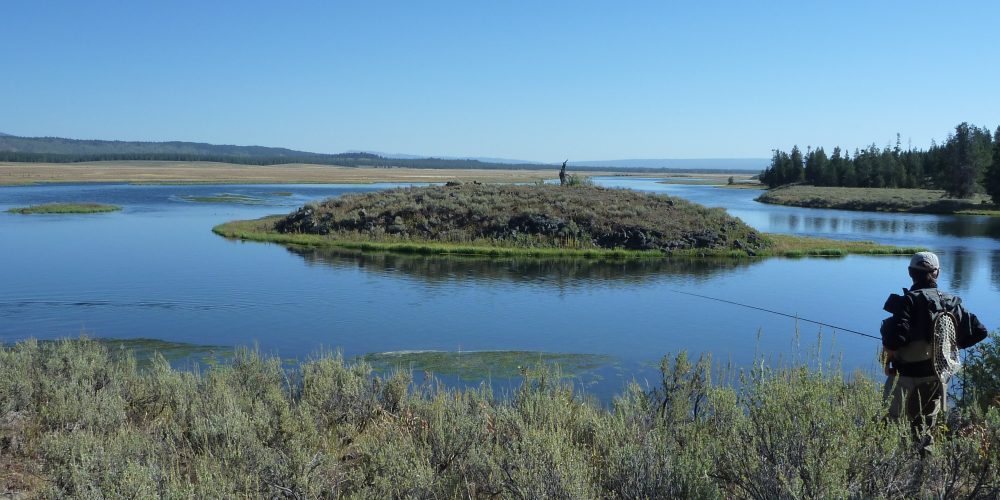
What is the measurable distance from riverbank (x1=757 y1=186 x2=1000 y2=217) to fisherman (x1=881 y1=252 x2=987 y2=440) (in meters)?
76.4

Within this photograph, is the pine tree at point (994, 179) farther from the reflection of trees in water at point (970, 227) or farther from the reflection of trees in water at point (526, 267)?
the reflection of trees in water at point (526, 267)

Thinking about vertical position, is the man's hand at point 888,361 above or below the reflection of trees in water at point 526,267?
above

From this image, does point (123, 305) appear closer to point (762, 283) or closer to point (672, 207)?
point (762, 283)

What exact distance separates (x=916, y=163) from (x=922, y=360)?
119582mm

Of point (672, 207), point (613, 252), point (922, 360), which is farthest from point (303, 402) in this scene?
point (672, 207)

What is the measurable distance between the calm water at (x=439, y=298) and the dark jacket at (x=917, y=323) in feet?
8.83

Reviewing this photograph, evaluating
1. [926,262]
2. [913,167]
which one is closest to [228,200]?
[926,262]

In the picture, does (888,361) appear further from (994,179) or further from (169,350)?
(994,179)

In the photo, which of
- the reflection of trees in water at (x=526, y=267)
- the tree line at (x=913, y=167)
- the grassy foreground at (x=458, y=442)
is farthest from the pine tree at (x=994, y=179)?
the grassy foreground at (x=458, y=442)

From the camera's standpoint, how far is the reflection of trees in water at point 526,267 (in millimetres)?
30031

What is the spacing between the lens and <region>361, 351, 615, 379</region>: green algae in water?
15.8 m

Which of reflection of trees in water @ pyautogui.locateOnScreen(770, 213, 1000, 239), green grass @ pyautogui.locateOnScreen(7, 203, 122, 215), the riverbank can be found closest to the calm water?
reflection of trees in water @ pyautogui.locateOnScreen(770, 213, 1000, 239)

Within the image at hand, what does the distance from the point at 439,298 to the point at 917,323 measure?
1932cm

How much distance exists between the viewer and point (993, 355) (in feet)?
30.3
